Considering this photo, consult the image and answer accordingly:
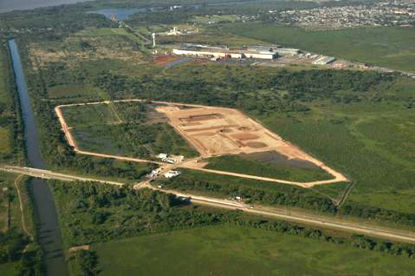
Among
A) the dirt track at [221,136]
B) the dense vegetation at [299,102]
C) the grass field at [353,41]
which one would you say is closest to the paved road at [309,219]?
the dense vegetation at [299,102]

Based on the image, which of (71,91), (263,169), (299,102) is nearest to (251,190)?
(263,169)

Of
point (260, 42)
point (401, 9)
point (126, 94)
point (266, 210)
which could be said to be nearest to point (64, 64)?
point (126, 94)

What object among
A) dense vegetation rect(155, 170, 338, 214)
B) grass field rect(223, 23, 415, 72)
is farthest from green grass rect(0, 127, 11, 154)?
grass field rect(223, 23, 415, 72)

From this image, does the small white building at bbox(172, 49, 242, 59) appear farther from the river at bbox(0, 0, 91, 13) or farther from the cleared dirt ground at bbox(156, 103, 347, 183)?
the river at bbox(0, 0, 91, 13)

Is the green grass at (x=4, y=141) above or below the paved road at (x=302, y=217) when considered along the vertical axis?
above

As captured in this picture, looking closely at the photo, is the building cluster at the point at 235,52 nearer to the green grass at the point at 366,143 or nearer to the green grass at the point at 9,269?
the green grass at the point at 366,143

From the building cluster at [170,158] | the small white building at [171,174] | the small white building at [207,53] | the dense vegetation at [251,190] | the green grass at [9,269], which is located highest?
the small white building at [207,53]
